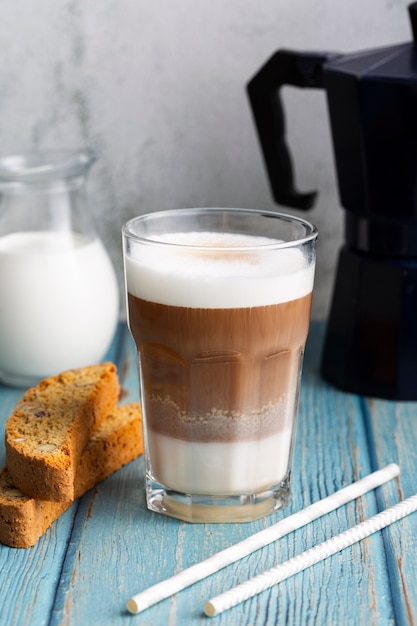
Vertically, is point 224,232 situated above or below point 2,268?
above

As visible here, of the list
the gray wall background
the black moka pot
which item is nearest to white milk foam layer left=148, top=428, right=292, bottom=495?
the black moka pot

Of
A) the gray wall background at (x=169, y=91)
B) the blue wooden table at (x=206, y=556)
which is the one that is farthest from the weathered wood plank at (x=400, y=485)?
the gray wall background at (x=169, y=91)

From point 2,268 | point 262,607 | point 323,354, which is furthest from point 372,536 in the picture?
point 2,268

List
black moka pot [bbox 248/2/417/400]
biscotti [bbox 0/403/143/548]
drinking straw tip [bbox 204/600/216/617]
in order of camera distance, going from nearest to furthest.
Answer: drinking straw tip [bbox 204/600/216/617] < biscotti [bbox 0/403/143/548] < black moka pot [bbox 248/2/417/400]

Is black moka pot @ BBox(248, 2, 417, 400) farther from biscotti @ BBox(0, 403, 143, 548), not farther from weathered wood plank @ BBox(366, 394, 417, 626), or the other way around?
biscotti @ BBox(0, 403, 143, 548)

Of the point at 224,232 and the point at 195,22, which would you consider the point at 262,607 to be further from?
the point at 195,22

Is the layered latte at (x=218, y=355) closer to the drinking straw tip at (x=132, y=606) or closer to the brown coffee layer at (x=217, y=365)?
the brown coffee layer at (x=217, y=365)

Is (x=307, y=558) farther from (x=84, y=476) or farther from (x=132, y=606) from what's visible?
(x=84, y=476)
